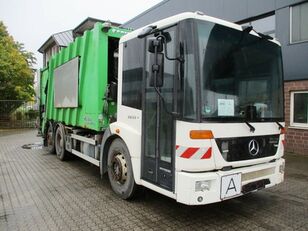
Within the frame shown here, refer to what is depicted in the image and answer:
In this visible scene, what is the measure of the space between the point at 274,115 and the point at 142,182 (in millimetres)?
2146

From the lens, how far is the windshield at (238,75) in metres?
3.65

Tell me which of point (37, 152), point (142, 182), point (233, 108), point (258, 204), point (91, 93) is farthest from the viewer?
point (37, 152)

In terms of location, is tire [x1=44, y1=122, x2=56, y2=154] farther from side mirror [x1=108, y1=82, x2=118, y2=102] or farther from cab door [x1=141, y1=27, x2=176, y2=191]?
cab door [x1=141, y1=27, x2=176, y2=191]

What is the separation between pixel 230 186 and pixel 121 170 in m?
1.85

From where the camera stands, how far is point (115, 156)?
5.06 m

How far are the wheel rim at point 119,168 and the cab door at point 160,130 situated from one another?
62cm

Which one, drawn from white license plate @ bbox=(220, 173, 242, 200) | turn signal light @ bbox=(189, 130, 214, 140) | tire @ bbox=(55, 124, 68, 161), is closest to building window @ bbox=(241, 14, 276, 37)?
tire @ bbox=(55, 124, 68, 161)

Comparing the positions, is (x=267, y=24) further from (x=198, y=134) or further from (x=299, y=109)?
(x=198, y=134)

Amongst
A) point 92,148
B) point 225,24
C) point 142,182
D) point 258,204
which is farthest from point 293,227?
point 92,148

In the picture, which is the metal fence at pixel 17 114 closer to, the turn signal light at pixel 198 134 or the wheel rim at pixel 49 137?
the wheel rim at pixel 49 137

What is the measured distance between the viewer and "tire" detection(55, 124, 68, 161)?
808cm

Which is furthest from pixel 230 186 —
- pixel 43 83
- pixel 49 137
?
pixel 43 83

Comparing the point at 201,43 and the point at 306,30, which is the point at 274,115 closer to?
the point at 201,43

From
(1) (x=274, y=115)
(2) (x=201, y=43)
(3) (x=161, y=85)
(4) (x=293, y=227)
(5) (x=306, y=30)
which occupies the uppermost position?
(5) (x=306, y=30)
